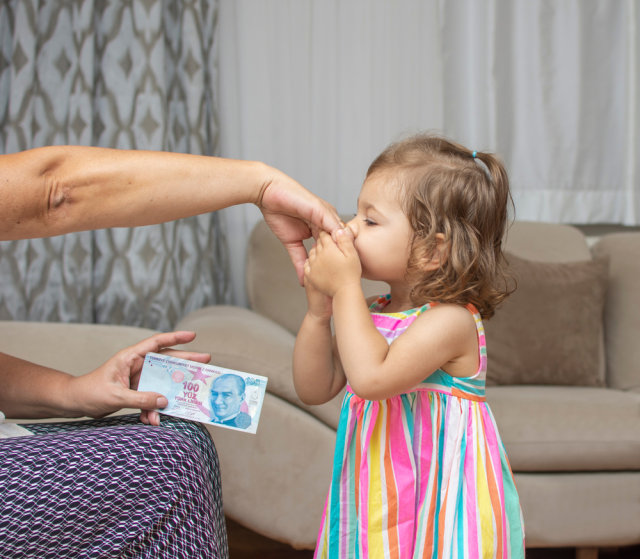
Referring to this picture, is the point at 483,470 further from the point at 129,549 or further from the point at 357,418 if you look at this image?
the point at 129,549

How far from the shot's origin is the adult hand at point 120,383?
99 centimetres

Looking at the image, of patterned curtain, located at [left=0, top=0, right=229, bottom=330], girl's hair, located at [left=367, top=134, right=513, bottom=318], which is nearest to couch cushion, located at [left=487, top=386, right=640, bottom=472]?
girl's hair, located at [left=367, top=134, right=513, bottom=318]

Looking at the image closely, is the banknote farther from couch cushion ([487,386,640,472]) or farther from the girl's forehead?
couch cushion ([487,386,640,472])

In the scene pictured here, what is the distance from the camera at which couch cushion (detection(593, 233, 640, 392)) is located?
7.32 feet

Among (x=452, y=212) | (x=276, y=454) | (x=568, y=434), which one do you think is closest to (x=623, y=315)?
(x=568, y=434)

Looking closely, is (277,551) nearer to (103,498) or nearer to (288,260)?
(288,260)

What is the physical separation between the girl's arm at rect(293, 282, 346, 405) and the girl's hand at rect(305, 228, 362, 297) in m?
0.04

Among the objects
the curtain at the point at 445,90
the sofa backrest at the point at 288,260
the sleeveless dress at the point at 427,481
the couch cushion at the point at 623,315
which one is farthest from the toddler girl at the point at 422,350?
the curtain at the point at 445,90

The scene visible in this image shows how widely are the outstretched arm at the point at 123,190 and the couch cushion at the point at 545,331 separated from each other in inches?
46.6

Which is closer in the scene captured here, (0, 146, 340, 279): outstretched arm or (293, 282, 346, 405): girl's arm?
(0, 146, 340, 279): outstretched arm

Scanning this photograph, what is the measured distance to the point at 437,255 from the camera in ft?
3.36

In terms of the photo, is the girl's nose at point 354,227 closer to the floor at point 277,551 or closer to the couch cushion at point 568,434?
the couch cushion at point 568,434

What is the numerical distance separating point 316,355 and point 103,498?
→ 0.44 meters

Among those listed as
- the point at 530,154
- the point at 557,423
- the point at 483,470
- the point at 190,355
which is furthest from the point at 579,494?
the point at 530,154
